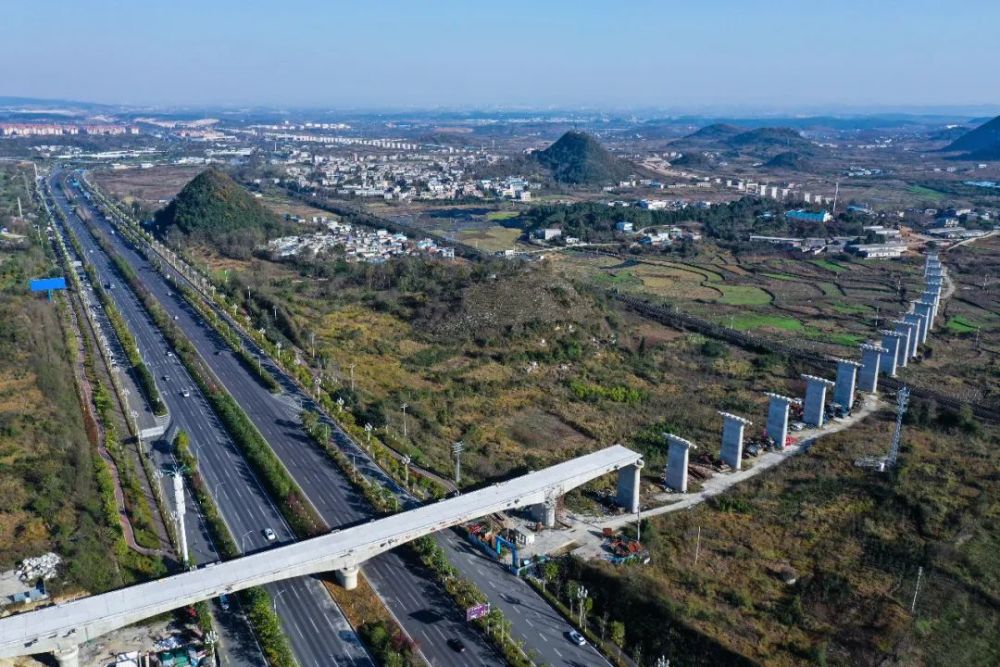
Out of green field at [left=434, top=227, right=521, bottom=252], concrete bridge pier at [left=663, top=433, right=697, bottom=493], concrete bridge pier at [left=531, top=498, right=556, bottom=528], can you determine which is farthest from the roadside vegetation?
green field at [left=434, top=227, right=521, bottom=252]

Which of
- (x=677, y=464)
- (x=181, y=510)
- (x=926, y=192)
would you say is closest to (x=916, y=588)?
(x=677, y=464)

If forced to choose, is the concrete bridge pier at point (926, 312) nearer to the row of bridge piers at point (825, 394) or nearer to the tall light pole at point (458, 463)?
the row of bridge piers at point (825, 394)

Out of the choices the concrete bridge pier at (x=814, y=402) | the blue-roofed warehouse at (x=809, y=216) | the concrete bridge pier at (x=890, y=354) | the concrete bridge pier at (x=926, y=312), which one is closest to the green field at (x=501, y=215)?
the blue-roofed warehouse at (x=809, y=216)

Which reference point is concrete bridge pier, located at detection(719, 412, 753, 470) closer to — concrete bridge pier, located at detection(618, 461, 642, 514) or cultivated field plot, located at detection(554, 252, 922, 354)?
concrete bridge pier, located at detection(618, 461, 642, 514)

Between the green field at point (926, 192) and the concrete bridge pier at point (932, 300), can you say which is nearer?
the concrete bridge pier at point (932, 300)

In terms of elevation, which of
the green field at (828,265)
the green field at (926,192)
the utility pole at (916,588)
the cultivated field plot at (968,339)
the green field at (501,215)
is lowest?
the utility pole at (916,588)

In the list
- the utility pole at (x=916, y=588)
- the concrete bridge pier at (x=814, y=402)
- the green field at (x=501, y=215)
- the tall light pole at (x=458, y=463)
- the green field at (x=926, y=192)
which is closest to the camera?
the utility pole at (x=916, y=588)

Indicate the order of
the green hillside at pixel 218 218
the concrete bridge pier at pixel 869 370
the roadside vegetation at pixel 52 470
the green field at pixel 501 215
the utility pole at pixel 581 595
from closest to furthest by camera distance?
the utility pole at pixel 581 595 < the roadside vegetation at pixel 52 470 < the concrete bridge pier at pixel 869 370 < the green hillside at pixel 218 218 < the green field at pixel 501 215
